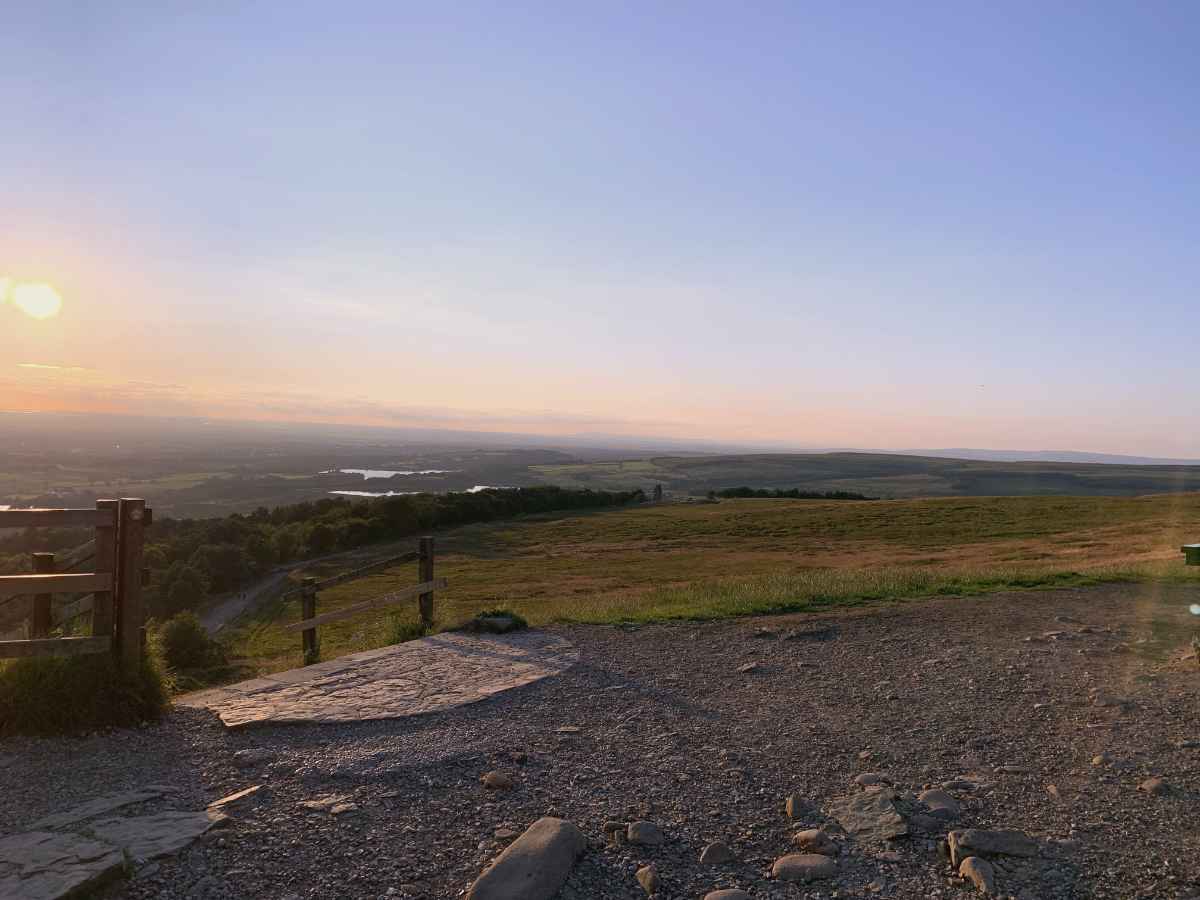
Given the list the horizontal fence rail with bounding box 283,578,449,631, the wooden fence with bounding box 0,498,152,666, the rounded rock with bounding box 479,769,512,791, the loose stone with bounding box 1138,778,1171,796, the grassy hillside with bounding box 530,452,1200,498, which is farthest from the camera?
the grassy hillside with bounding box 530,452,1200,498

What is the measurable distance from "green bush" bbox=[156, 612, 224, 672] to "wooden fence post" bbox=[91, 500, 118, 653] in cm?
1288

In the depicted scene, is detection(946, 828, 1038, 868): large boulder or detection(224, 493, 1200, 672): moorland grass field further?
detection(224, 493, 1200, 672): moorland grass field

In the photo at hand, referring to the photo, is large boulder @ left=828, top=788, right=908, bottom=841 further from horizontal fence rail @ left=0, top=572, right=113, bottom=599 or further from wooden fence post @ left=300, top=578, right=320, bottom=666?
wooden fence post @ left=300, top=578, right=320, bottom=666

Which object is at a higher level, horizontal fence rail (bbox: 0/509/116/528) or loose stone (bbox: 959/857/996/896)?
horizontal fence rail (bbox: 0/509/116/528)

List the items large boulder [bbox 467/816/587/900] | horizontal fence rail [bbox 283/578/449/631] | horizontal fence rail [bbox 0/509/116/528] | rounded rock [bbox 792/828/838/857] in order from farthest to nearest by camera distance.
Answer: horizontal fence rail [bbox 283/578/449/631], horizontal fence rail [bbox 0/509/116/528], rounded rock [bbox 792/828/838/857], large boulder [bbox 467/816/587/900]

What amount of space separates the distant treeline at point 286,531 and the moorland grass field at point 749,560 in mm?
3988

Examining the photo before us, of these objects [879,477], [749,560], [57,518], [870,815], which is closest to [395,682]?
[57,518]

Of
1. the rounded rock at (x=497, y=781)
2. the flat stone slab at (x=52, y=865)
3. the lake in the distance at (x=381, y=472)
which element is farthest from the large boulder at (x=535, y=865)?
the lake in the distance at (x=381, y=472)

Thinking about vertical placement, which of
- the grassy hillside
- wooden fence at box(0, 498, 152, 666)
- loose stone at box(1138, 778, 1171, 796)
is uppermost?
wooden fence at box(0, 498, 152, 666)

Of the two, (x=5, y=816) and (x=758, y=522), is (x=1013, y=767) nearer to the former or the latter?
(x=5, y=816)

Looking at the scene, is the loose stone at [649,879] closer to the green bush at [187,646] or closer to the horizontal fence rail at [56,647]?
the horizontal fence rail at [56,647]

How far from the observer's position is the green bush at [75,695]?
6324mm

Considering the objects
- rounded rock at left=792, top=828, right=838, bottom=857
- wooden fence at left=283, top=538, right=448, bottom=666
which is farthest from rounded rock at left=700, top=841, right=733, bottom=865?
wooden fence at left=283, top=538, right=448, bottom=666

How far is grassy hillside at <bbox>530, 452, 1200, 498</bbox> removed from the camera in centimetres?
10800
